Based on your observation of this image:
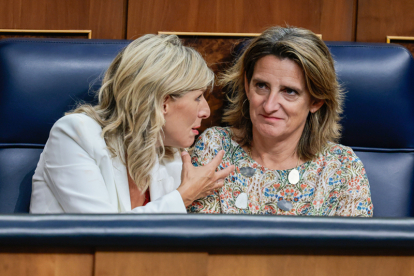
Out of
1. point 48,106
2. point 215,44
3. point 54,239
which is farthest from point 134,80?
point 54,239

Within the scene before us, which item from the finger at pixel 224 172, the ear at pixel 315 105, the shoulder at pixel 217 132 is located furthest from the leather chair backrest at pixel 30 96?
the ear at pixel 315 105

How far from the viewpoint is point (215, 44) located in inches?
66.6

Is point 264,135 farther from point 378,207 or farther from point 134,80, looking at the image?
point 378,207

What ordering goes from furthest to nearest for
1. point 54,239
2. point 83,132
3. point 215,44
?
1. point 215,44
2. point 83,132
3. point 54,239

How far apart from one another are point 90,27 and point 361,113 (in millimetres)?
1077

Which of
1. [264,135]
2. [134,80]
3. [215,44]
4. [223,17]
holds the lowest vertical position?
[264,135]

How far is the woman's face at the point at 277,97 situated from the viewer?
123 cm

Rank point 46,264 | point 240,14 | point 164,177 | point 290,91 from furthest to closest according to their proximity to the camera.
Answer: point 240,14 → point 164,177 → point 290,91 → point 46,264

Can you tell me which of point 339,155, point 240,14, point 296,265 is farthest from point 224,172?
point 240,14

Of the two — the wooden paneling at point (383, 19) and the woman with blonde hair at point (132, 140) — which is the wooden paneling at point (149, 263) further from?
the wooden paneling at point (383, 19)

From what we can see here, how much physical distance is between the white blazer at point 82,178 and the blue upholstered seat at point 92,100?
0.65 ft

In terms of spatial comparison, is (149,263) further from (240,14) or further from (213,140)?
(240,14)

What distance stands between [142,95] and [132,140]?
0.13 meters

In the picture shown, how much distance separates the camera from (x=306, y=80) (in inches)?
49.0
